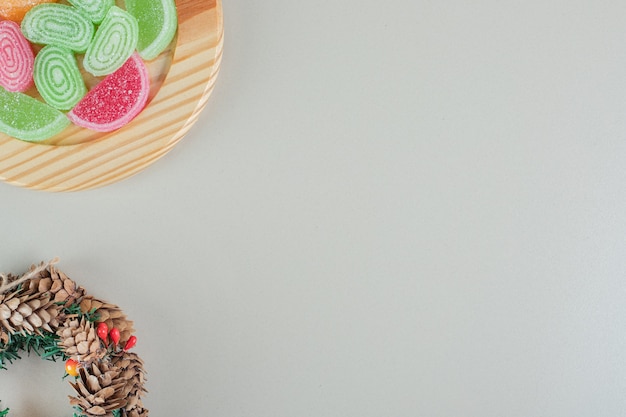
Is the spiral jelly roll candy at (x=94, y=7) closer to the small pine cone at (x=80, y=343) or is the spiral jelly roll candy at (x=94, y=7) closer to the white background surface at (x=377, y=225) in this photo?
the white background surface at (x=377, y=225)

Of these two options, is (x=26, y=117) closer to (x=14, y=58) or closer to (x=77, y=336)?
(x=14, y=58)

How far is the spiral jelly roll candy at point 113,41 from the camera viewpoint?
100 centimetres

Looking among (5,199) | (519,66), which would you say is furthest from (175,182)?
(519,66)

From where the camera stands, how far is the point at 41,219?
1.12 metres

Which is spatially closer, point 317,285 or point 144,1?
point 144,1

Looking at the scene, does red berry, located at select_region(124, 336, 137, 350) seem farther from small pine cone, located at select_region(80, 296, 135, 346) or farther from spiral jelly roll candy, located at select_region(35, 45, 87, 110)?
spiral jelly roll candy, located at select_region(35, 45, 87, 110)

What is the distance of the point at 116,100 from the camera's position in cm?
102

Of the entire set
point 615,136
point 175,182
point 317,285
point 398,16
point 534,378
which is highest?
point 398,16

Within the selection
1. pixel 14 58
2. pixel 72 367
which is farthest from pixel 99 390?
pixel 14 58

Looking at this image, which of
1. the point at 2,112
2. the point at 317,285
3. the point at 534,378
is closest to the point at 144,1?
the point at 2,112

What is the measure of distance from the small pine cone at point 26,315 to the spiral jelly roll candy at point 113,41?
342 mm

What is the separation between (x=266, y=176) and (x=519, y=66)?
42 cm

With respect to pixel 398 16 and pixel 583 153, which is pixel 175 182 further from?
pixel 583 153

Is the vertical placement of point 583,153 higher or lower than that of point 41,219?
higher
